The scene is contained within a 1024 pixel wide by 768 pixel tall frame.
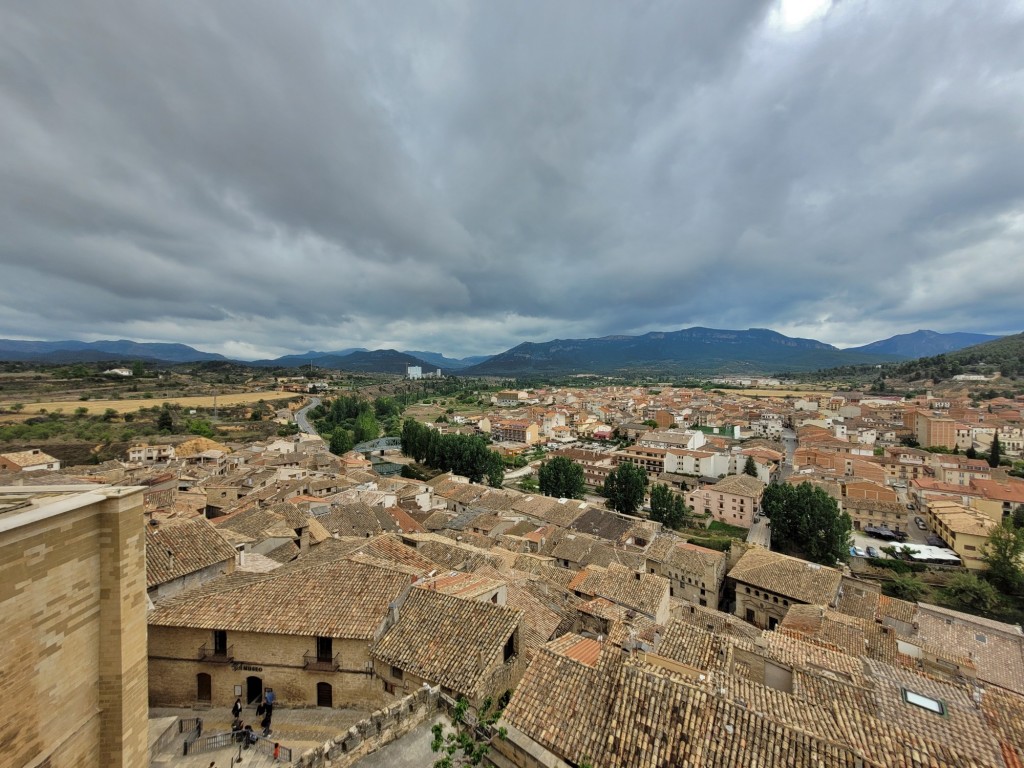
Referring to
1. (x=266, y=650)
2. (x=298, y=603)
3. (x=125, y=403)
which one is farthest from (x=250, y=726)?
(x=125, y=403)

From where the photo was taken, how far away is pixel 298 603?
11.4 metres

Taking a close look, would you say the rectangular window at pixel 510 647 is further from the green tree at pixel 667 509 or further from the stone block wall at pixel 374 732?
the green tree at pixel 667 509

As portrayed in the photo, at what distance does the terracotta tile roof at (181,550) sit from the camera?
13.0 meters

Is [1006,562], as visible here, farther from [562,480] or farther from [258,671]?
[258,671]

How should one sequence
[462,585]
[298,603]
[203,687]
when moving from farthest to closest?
[462,585]
[298,603]
[203,687]

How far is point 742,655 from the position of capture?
12383mm

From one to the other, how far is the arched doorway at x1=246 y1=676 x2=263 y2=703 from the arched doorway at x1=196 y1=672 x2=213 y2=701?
96 cm

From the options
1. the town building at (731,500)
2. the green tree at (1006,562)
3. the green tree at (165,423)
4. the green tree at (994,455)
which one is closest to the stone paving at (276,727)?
the green tree at (1006,562)

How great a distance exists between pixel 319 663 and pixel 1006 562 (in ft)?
165

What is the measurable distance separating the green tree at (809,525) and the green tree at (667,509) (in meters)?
8.71

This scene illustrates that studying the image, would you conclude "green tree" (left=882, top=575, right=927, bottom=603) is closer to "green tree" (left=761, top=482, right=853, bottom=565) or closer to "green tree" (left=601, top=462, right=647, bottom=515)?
"green tree" (left=761, top=482, right=853, bottom=565)

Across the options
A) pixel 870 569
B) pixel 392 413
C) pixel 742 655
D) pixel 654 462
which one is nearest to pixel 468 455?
pixel 654 462

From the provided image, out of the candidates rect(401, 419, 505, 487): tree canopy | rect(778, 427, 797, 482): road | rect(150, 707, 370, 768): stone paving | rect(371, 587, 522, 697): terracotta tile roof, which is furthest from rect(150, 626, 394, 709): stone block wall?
rect(778, 427, 797, 482): road

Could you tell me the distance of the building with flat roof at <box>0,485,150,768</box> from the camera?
559cm
